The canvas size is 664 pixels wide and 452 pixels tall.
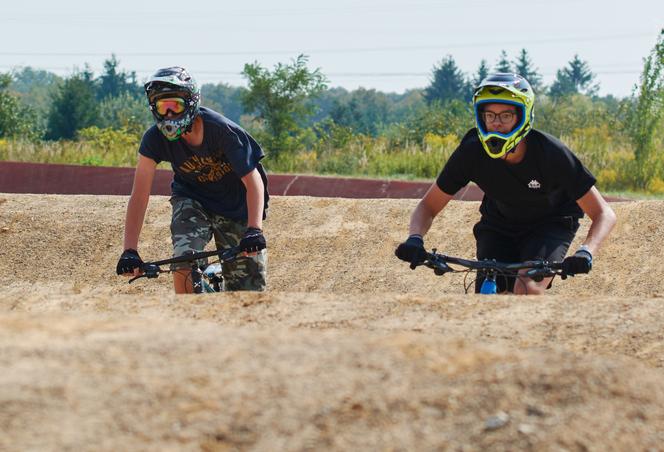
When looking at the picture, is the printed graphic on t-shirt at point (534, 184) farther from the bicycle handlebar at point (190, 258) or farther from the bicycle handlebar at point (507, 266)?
the bicycle handlebar at point (190, 258)

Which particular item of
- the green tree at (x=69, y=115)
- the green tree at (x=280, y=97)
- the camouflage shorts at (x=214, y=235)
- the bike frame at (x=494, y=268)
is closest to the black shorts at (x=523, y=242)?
the bike frame at (x=494, y=268)

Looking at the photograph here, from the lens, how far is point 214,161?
7617 mm

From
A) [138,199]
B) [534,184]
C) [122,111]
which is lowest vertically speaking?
[138,199]

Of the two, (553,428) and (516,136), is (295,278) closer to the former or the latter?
(516,136)

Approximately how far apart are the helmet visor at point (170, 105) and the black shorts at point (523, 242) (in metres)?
2.00

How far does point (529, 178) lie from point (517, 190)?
0.13 m

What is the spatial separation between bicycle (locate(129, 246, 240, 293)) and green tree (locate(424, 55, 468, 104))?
108 meters

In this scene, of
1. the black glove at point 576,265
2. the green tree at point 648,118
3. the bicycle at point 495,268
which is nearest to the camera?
the black glove at point 576,265

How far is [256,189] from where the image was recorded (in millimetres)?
7258

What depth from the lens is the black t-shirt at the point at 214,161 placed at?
7.34m

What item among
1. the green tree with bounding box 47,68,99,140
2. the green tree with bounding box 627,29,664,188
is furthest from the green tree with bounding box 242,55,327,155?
the green tree with bounding box 47,68,99,140

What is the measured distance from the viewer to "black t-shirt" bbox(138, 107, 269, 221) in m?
7.34

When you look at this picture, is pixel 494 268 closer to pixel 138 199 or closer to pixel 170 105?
pixel 170 105

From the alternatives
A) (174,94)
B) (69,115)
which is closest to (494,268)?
(174,94)
